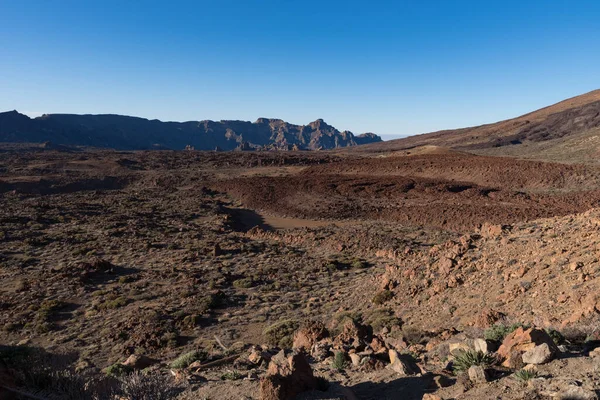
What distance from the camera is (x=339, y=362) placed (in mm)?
6629

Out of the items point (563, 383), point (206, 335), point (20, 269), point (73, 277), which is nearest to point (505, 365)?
point (563, 383)

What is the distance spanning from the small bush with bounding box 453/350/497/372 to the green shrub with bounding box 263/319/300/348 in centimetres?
604

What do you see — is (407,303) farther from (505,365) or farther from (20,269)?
(20,269)

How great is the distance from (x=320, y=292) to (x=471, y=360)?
987 cm

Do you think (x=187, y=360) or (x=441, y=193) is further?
(x=441, y=193)

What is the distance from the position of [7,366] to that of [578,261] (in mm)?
12571

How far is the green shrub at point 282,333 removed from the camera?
421 inches

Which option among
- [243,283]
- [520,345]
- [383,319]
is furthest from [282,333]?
[520,345]

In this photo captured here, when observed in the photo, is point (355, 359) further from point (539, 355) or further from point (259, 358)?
point (539, 355)

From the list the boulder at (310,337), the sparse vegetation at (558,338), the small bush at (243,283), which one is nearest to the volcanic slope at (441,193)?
the small bush at (243,283)

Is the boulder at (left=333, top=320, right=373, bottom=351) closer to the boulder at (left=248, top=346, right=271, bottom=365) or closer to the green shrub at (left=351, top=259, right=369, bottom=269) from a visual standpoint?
the boulder at (left=248, top=346, right=271, bottom=365)

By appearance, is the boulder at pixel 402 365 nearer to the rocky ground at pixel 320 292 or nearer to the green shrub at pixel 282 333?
the rocky ground at pixel 320 292

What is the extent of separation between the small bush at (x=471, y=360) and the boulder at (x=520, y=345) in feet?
0.59

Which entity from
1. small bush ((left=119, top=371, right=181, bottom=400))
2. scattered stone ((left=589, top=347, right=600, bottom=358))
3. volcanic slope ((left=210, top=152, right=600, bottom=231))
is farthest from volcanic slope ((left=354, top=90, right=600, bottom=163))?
small bush ((left=119, top=371, right=181, bottom=400))
